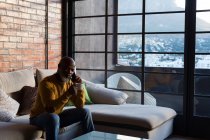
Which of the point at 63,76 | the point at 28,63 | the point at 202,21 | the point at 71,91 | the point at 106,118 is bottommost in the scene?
the point at 106,118

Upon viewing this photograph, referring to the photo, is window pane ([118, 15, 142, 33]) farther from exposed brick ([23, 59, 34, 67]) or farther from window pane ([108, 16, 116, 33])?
exposed brick ([23, 59, 34, 67])

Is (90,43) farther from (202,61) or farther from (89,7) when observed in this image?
(202,61)

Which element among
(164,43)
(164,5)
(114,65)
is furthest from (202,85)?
(114,65)

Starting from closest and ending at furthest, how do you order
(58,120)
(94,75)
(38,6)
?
1. (58,120)
2. (38,6)
3. (94,75)

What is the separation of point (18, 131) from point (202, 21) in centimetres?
267

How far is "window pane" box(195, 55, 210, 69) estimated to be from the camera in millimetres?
4082

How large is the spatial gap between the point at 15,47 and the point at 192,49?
234 cm

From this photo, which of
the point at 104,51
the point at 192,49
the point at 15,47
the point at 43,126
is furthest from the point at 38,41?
the point at 192,49

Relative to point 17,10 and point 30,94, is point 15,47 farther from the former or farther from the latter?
point 30,94

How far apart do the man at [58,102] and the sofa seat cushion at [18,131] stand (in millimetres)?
80

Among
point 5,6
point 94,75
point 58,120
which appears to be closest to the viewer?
point 58,120

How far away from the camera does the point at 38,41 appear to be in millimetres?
4551

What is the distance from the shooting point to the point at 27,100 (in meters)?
3.74

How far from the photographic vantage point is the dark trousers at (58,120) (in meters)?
2.86
